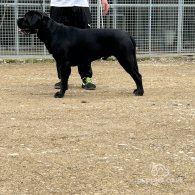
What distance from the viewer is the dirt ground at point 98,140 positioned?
3.84 metres

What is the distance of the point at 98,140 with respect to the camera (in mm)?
4855

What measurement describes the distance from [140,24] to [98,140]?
7580 mm

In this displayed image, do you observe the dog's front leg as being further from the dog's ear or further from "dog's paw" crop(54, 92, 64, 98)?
the dog's ear

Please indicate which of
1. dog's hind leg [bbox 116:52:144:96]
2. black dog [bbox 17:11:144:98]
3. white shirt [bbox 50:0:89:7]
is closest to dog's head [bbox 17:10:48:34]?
black dog [bbox 17:11:144:98]

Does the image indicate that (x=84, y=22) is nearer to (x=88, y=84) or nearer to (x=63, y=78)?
(x=88, y=84)

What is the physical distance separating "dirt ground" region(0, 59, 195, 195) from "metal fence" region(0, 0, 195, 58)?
3.57m

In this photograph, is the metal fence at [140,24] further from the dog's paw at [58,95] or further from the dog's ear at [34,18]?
the dog's paw at [58,95]

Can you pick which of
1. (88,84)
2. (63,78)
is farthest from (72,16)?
(63,78)

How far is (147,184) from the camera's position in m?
3.84

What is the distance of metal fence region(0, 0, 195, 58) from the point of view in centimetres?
1160

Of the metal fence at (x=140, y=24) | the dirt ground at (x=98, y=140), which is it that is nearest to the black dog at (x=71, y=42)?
the dirt ground at (x=98, y=140)

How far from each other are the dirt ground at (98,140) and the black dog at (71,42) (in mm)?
458

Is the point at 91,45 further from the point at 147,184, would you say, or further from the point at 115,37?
the point at 147,184

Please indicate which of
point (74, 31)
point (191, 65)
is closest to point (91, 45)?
point (74, 31)
